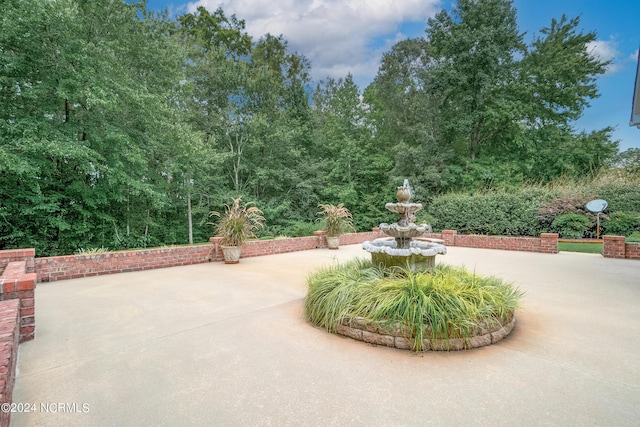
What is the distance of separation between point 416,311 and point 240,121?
1533 cm

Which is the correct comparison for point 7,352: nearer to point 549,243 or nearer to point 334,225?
point 334,225

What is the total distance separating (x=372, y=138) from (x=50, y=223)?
49.1 feet

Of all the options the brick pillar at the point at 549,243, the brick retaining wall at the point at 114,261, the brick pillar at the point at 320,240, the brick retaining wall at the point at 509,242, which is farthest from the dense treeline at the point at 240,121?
the brick pillar at the point at 549,243

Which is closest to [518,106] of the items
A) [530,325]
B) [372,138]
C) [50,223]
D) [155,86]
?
[372,138]

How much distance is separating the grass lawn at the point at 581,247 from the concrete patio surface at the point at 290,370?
5.96 metres

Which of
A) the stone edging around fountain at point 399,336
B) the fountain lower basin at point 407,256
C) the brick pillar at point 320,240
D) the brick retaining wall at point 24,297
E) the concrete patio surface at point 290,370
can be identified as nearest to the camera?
the concrete patio surface at point 290,370

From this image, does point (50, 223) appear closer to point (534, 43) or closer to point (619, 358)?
point (619, 358)

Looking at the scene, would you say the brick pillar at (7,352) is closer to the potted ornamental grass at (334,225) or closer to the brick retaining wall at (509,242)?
the potted ornamental grass at (334,225)

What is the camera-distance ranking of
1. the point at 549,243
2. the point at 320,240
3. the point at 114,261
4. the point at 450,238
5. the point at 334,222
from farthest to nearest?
1. the point at 450,238
2. the point at 320,240
3. the point at 334,222
4. the point at 549,243
5. the point at 114,261

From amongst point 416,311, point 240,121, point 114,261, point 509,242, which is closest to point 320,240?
point 114,261

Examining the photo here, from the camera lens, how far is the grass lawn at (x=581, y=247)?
905cm

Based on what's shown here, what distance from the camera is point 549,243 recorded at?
8852mm

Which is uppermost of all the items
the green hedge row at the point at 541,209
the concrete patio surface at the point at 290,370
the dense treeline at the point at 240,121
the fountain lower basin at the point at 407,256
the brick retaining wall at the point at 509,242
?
the dense treeline at the point at 240,121

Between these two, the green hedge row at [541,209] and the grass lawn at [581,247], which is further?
the green hedge row at [541,209]
